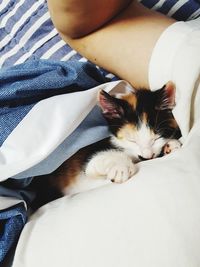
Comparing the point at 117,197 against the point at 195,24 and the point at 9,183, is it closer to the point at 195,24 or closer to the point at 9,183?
the point at 9,183

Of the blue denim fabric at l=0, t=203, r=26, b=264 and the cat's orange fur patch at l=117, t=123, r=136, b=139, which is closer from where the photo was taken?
the blue denim fabric at l=0, t=203, r=26, b=264

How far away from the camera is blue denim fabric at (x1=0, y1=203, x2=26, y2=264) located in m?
0.55

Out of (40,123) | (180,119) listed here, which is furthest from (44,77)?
(180,119)

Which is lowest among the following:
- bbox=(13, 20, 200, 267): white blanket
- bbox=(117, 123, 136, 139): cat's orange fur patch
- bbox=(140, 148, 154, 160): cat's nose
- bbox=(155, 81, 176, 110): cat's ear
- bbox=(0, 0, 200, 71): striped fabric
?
bbox=(140, 148, 154, 160): cat's nose

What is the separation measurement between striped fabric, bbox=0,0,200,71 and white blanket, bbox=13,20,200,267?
14.7 inches

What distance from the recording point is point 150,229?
0.47 meters

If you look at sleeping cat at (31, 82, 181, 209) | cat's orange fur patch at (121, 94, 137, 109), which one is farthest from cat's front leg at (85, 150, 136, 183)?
cat's orange fur patch at (121, 94, 137, 109)

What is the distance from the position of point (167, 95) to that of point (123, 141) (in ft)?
0.52

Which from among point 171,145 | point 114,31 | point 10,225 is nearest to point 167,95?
point 171,145

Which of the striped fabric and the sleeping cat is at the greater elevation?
the striped fabric

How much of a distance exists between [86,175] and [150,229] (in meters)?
0.28

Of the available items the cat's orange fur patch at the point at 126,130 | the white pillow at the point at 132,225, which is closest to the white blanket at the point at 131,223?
the white pillow at the point at 132,225

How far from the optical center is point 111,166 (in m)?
0.66

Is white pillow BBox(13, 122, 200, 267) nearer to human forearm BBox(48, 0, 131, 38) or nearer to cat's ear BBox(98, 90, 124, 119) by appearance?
cat's ear BBox(98, 90, 124, 119)
